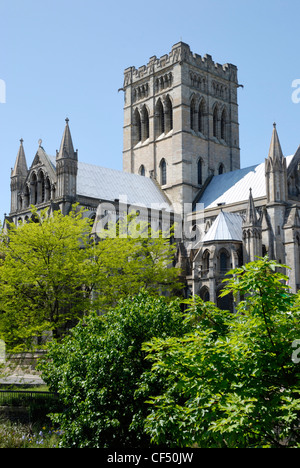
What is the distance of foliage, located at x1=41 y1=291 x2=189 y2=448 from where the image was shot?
1747 centimetres

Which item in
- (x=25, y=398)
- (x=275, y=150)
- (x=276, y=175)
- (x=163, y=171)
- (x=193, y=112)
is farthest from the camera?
(x=193, y=112)

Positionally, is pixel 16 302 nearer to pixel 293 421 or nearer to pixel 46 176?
pixel 293 421

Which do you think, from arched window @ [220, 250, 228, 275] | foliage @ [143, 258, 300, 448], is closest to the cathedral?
arched window @ [220, 250, 228, 275]

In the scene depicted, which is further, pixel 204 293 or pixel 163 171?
pixel 163 171

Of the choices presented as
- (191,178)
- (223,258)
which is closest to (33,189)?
(191,178)

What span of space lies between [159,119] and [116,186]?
13343 mm

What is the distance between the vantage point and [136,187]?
62.8 m

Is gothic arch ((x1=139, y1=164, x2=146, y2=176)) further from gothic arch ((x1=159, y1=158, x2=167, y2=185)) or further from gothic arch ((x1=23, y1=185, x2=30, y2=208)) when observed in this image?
gothic arch ((x1=23, y1=185, x2=30, y2=208))

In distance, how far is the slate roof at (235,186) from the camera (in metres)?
57.1

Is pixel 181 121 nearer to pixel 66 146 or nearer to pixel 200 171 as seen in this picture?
pixel 200 171

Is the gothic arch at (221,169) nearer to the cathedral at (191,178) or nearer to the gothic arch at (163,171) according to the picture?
the cathedral at (191,178)

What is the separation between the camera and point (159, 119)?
6869 centimetres

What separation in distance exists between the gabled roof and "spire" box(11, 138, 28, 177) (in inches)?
832

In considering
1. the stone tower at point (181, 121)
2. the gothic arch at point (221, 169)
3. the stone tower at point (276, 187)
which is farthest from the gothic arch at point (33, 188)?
the gothic arch at point (221, 169)
